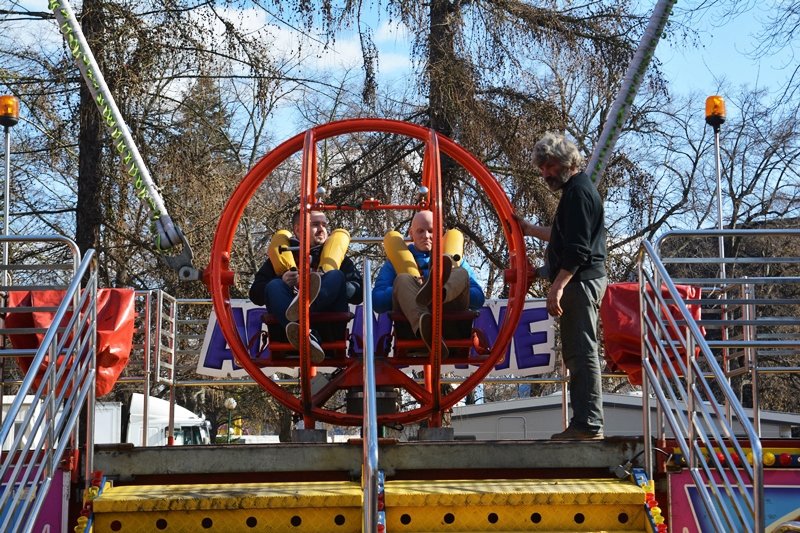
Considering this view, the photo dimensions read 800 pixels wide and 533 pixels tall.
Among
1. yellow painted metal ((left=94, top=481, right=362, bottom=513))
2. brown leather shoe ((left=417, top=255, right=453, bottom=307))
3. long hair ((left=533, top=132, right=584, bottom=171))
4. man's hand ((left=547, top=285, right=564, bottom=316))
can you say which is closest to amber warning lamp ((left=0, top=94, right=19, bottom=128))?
brown leather shoe ((left=417, top=255, right=453, bottom=307))

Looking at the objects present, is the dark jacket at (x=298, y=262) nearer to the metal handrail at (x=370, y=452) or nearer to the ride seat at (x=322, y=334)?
the ride seat at (x=322, y=334)

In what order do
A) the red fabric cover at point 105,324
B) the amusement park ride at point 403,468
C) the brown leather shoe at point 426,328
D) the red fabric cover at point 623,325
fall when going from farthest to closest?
the red fabric cover at point 623,325 → the red fabric cover at point 105,324 → the brown leather shoe at point 426,328 → the amusement park ride at point 403,468

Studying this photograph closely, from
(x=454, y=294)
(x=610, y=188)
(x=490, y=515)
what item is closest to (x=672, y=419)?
(x=490, y=515)

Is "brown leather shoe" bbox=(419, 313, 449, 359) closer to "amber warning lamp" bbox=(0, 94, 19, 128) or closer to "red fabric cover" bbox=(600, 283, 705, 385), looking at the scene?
"red fabric cover" bbox=(600, 283, 705, 385)

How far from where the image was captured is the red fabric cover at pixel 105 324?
8.02 metres

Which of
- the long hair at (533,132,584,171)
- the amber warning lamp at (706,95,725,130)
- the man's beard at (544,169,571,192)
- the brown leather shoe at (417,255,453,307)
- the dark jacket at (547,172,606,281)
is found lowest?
the brown leather shoe at (417,255,453,307)

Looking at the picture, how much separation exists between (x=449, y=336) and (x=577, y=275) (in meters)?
1.06

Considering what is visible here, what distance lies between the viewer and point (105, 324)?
8.06 m

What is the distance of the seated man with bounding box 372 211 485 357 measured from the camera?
651 centimetres

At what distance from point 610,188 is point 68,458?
34.2 feet

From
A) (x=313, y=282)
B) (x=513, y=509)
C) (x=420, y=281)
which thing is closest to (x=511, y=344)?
(x=420, y=281)

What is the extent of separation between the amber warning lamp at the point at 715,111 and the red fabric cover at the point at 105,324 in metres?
5.04

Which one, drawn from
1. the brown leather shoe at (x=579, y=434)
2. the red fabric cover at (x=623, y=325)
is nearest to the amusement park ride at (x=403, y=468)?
the brown leather shoe at (x=579, y=434)

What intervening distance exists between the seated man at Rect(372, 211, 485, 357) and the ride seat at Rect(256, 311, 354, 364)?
0.29m
